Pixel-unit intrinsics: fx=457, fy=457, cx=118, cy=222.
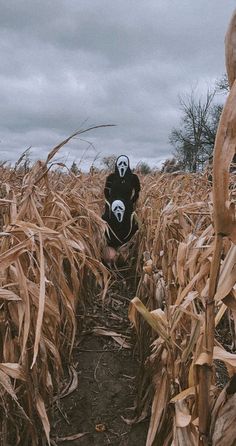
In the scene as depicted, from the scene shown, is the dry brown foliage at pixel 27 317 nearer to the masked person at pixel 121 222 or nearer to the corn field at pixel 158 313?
the corn field at pixel 158 313

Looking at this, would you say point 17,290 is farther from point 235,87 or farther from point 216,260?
point 235,87

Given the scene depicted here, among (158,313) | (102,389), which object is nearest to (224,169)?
(158,313)

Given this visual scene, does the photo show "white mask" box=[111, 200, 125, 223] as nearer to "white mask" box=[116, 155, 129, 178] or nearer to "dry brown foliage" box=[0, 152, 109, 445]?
"white mask" box=[116, 155, 129, 178]

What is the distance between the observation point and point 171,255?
1.67 metres

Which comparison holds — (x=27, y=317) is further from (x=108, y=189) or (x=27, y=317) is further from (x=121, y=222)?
(x=108, y=189)

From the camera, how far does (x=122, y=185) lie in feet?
11.3

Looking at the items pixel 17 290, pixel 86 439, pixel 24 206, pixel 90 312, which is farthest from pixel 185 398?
pixel 90 312

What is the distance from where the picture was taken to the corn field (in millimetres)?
601

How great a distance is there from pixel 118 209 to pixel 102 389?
177 centimetres

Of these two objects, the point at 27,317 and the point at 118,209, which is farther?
the point at 118,209

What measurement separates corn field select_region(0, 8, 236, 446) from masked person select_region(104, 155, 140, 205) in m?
1.21

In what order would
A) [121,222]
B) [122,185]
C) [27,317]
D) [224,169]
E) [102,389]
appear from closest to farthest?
1. [224,169]
2. [27,317]
3. [102,389]
4. [121,222]
5. [122,185]

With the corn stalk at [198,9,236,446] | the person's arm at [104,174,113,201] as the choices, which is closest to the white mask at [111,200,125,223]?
the person's arm at [104,174,113,201]

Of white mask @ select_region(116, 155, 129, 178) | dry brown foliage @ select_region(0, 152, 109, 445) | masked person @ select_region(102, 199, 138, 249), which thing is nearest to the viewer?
dry brown foliage @ select_region(0, 152, 109, 445)
